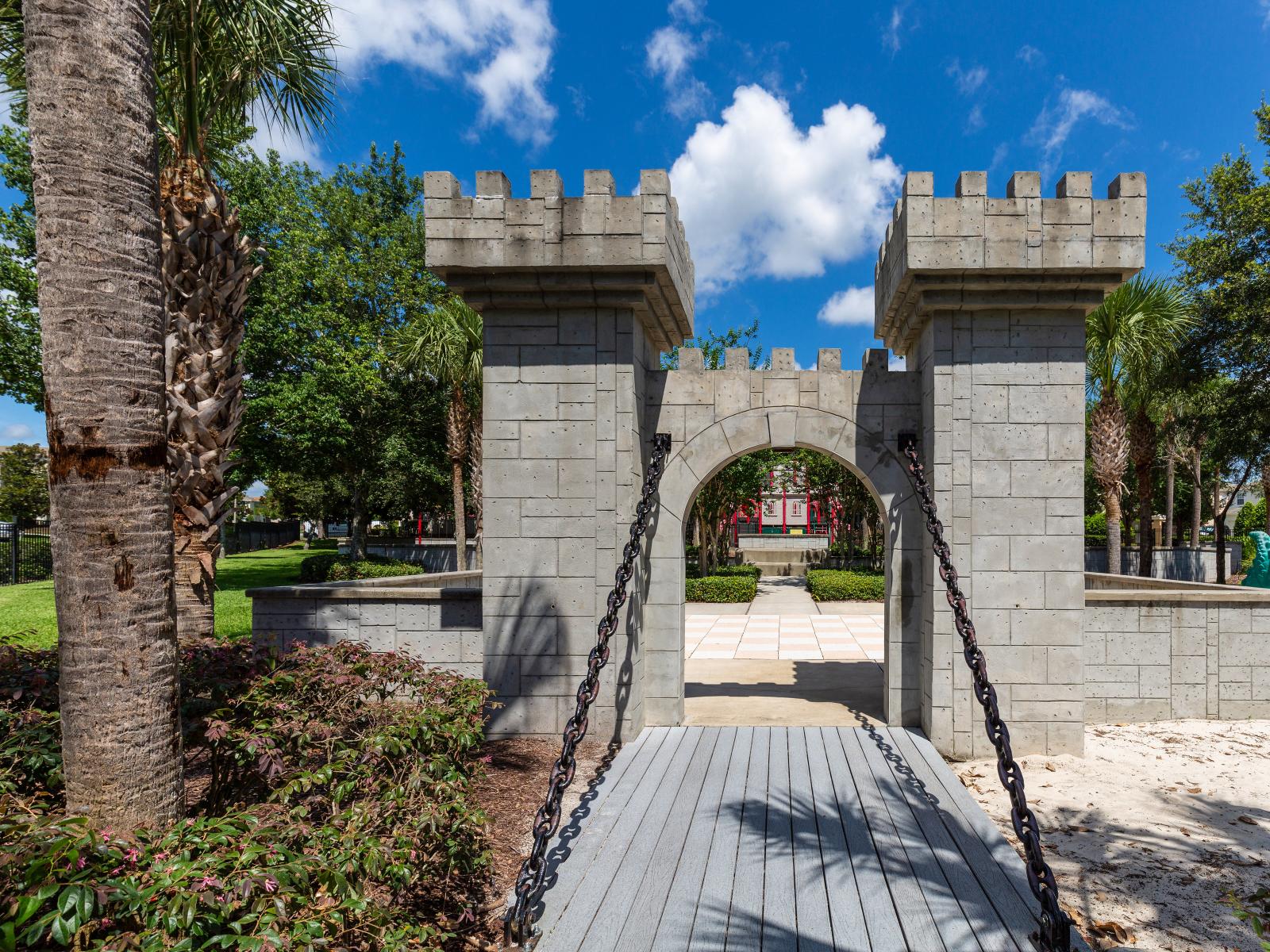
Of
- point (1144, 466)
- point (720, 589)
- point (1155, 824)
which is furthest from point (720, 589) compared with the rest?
point (1155, 824)

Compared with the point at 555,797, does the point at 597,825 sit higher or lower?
lower

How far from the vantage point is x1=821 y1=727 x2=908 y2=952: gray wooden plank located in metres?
3.51

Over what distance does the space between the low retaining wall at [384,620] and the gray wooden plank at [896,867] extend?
405cm

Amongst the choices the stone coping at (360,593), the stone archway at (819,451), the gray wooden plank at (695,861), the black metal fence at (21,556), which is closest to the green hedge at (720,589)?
the stone archway at (819,451)

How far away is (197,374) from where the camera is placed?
23.9ft

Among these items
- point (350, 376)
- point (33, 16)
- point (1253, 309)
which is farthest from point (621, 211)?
point (350, 376)

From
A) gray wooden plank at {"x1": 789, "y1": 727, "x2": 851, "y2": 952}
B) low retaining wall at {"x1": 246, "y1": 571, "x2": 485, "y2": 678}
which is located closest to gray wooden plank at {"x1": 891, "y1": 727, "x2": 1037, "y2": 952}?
gray wooden plank at {"x1": 789, "y1": 727, "x2": 851, "y2": 952}

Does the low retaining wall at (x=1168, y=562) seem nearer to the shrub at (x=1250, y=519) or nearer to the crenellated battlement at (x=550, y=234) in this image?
the shrub at (x=1250, y=519)

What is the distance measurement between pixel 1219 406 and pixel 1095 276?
14220 millimetres

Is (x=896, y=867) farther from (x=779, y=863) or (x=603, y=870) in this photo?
(x=603, y=870)

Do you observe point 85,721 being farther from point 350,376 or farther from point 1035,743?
point 350,376

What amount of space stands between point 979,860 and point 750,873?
150 cm

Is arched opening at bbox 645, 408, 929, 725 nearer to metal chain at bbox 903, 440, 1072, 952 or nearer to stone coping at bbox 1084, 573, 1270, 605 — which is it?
metal chain at bbox 903, 440, 1072, 952

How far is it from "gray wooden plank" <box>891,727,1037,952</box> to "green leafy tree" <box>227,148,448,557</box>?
701 inches
